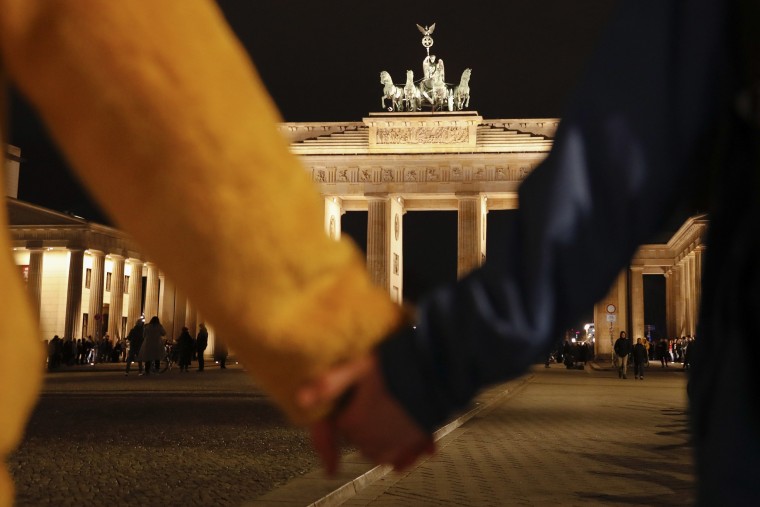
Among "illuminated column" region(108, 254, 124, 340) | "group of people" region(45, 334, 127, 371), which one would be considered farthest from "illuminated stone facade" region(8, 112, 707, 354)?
"group of people" region(45, 334, 127, 371)

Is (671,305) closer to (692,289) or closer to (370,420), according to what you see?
(692,289)

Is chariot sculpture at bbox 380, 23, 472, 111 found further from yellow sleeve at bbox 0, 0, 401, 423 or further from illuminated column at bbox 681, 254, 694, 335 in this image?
yellow sleeve at bbox 0, 0, 401, 423

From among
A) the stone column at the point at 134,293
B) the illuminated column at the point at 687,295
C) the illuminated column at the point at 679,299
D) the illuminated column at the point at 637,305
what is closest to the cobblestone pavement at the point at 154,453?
the illuminated column at the point at 637,305

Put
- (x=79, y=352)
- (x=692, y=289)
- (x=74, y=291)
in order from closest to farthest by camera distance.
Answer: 1. (x=79, y=352)
2. (x=74, y=291)
3. (x=692, y=289)

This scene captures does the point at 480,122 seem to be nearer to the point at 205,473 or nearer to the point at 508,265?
the point at 205,473

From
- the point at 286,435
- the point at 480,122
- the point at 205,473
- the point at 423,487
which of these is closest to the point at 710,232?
the point at 423,487

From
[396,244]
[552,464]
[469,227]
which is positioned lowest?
[552,464]

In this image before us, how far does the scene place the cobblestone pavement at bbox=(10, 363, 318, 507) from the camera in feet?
21.6

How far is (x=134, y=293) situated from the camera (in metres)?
66.1

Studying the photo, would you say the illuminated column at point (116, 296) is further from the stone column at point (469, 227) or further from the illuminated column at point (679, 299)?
the illuminated column at point (679, 299)

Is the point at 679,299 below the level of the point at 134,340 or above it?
above

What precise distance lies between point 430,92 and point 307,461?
51.7 m

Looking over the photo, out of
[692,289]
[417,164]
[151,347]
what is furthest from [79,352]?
[692,289]

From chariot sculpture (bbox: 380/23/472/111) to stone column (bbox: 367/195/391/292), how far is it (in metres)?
7.60
